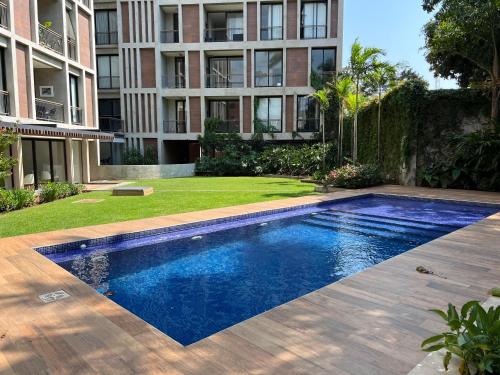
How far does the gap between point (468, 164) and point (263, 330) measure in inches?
557

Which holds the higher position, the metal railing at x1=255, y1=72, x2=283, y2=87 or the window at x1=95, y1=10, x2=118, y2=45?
the window at x1=95, y1=10, x2=118, y2=45

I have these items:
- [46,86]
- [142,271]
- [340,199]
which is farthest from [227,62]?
[142,271]

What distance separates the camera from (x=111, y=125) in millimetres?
26922

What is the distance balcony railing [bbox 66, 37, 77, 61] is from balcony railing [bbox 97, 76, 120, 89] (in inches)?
320

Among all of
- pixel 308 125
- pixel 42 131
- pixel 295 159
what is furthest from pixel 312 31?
pixel 42 131

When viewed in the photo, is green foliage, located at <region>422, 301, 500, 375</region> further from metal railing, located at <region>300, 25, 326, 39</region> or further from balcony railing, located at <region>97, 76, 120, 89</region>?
balcony railing, located at <region>97, 76, 120, 89</region>

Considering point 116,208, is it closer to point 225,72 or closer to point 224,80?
point 224,80

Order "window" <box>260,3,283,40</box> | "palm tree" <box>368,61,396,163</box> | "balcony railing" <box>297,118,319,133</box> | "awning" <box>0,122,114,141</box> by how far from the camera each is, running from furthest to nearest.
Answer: "window" <box>260,3,283,40</box>
"balcony railing" <box>297,118,319,133</box>
"palm tree" <box>368,61,396,163</box>
"awning" <box>0,122,114,141</box>

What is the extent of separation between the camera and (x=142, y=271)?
6.40 m

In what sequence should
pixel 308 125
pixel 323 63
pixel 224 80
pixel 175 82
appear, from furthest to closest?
pixel 175 82 → pixel 224 80 → pixel 308 125 → pixel 323 63

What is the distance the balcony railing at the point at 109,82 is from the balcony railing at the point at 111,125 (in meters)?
2.81

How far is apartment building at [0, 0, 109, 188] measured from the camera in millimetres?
14289

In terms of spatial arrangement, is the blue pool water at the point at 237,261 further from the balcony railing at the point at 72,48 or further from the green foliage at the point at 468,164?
the balcony railing at the point at 72,48

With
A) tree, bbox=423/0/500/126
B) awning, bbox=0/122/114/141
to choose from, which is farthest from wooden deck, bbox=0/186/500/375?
tree, bbox=423/0/500/126
